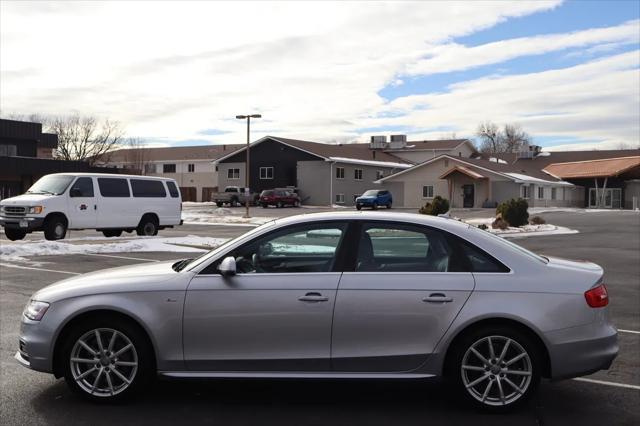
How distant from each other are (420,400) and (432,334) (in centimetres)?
76

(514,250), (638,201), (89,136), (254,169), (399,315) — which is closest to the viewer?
(399,315)

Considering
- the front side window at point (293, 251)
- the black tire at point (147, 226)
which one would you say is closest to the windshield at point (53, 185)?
the black tire at point (147, 226)

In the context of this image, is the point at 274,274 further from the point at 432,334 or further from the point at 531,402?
the point at 531,402

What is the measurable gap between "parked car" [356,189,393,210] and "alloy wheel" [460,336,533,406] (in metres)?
44.9

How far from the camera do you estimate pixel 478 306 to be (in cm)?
473

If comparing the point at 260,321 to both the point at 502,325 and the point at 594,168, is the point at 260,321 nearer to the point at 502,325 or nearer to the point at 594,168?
the point at 502,325

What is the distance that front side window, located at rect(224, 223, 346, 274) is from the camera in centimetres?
500

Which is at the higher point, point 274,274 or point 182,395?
point 274,274

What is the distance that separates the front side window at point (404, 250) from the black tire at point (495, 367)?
56 centimetres

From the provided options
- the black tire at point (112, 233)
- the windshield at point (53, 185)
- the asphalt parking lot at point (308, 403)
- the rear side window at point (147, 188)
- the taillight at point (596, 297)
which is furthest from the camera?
the black tire at point (112, 233)

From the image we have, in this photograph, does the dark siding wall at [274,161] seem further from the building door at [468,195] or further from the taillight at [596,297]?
the taillight at [596,297]

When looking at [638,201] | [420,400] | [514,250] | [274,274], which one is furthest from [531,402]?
[638,201]

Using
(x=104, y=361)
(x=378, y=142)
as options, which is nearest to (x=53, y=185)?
(x=104, y=361)

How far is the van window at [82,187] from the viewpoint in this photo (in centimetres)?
1948
